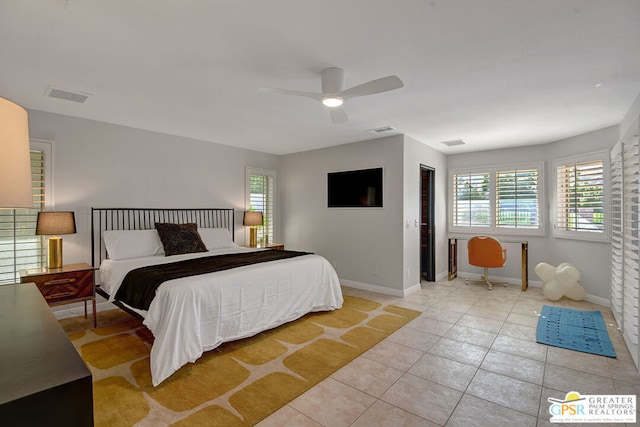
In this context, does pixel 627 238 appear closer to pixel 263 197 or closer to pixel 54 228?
pixel 263 197

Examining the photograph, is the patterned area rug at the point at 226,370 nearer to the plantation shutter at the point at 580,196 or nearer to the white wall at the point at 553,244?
the white wall at the point at 553,244

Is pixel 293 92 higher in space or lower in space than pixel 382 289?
higher

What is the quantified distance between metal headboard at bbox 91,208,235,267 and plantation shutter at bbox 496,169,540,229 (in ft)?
15.9

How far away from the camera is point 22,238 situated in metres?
3.58

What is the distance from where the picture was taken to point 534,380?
2.54m

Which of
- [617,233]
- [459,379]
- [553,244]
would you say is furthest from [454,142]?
[459,379]

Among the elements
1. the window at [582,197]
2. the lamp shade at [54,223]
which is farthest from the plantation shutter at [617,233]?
the lamp shade at [54,223]

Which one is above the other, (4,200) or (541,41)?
(541,41)

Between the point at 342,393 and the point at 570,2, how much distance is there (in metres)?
2.84

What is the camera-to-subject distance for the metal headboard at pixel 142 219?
413cm

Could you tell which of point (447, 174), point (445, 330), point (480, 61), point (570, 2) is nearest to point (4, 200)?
point (570, 2)

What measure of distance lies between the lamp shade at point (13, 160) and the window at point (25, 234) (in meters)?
3.39

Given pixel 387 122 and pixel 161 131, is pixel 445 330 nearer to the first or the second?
pixel 387 122

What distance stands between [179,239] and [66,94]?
79.4 inches
